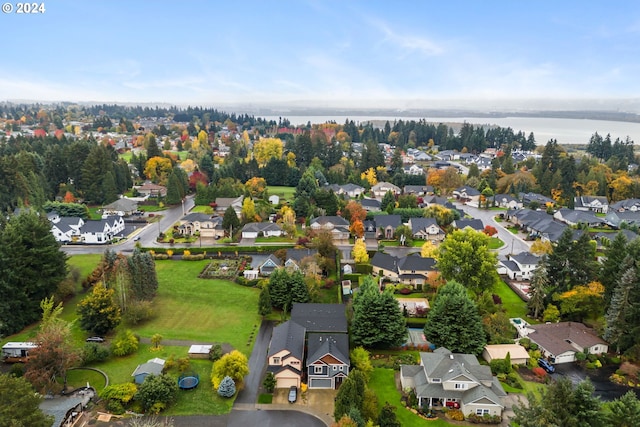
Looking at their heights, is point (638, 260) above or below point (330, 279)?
above

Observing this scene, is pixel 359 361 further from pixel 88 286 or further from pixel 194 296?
pixel 88 286

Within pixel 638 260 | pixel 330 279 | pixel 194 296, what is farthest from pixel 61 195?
pixel 638 260

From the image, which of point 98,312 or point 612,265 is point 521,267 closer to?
point 612,265

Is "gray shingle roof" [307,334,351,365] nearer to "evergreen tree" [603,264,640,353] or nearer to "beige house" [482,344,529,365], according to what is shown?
"beige house" [482,344,529,365]

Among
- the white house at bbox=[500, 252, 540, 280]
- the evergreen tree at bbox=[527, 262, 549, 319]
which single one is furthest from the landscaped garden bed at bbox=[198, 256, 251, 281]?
the white house at bbox=[500, 252, 540, 280]

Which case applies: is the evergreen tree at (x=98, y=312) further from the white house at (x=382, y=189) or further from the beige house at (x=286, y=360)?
the white house at (x=382, y=189)

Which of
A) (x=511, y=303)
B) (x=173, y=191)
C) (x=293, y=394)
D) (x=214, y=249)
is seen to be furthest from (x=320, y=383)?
(x=173, y=191)

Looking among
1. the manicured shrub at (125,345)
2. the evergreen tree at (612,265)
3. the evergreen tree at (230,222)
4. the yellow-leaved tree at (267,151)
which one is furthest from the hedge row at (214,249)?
the yellow-leaved tree at (267,151)
